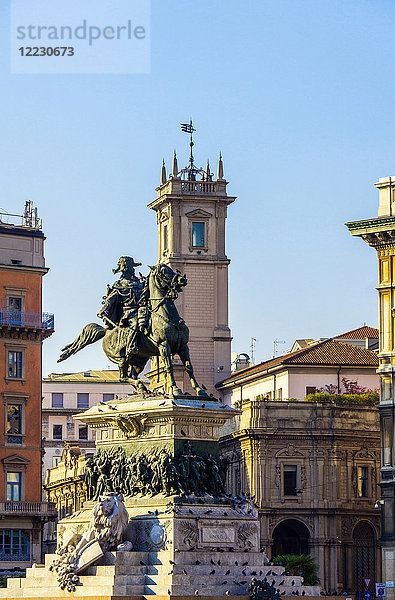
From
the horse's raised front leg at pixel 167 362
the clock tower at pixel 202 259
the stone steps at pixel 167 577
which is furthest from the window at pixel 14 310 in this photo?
the stone steps at pixel 167 577

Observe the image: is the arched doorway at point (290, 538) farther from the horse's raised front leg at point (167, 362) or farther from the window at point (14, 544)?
the horse's raised front leg at point (167, 362)

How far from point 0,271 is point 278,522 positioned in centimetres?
2555

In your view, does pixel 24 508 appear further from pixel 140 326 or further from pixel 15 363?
pixel 140 326

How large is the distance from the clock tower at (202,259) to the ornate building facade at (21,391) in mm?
30533

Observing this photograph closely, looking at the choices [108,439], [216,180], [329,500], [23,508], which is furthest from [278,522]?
[108,439]

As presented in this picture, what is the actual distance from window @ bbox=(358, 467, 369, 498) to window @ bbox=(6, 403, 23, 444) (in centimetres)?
2466

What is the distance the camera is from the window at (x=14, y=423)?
325 ft

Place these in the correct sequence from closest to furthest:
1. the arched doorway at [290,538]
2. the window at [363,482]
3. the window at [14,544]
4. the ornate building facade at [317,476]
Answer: the window at [14,544] → the ornate building facade at [317,476] → the arched doorway at [290,538] → the window at [363,482]

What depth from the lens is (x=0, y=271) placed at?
3942 inches

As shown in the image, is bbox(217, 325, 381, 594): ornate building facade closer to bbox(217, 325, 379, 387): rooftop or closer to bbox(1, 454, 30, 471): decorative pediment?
bbox(217, 325, 379, 387): rooftop

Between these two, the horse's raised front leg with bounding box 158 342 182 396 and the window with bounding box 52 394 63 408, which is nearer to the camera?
the horse's raised front leg with bounding box 158 342 182 396

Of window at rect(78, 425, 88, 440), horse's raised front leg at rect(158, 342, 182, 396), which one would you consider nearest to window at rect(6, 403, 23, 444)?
window at rect(78, 425, 88, 440)

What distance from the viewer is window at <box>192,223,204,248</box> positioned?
13312cm

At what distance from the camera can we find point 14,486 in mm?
98875
